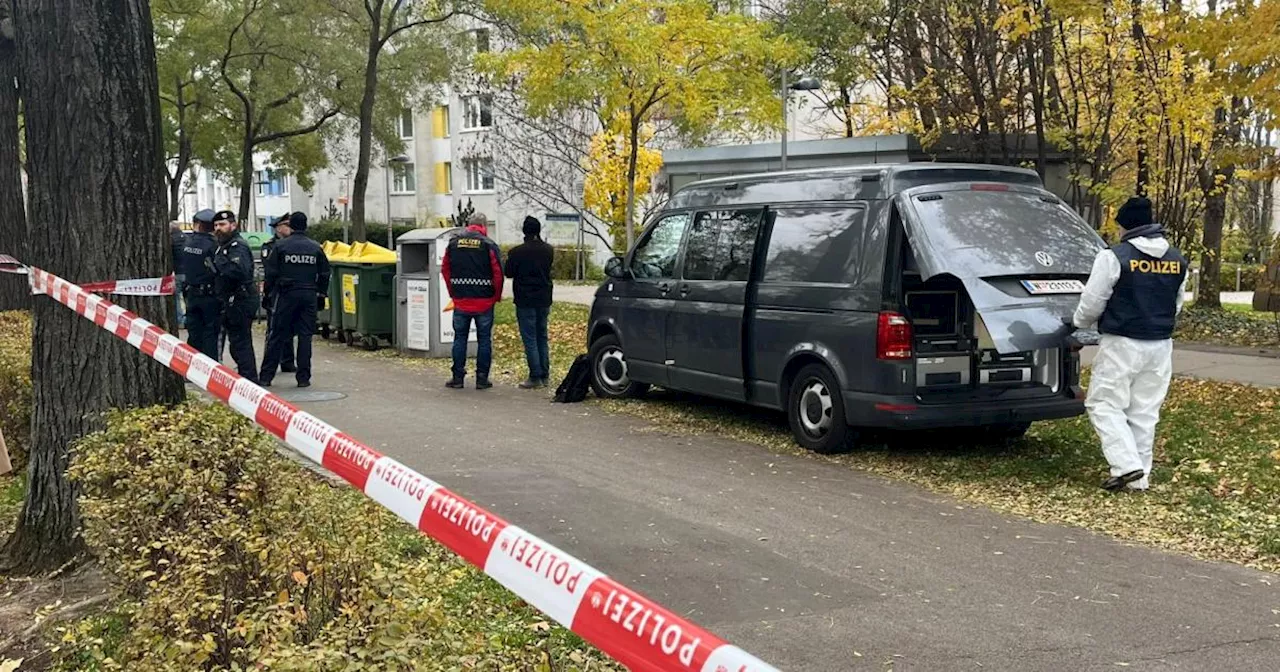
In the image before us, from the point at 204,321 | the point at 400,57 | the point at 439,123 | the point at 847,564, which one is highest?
the point at 439,123

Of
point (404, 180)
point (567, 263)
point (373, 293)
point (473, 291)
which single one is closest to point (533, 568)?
point (473, 291)

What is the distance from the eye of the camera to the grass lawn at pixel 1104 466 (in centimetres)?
636

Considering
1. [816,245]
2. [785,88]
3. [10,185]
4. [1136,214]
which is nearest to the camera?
[1136,214]

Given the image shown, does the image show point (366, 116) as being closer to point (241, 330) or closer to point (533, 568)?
point (241, 330)

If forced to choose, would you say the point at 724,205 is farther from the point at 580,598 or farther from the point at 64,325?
the point at 580,598

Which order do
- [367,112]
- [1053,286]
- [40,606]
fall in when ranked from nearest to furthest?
[40,606]
[1053,286]
[367,112]

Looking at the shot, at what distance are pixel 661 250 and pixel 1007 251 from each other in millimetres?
3437

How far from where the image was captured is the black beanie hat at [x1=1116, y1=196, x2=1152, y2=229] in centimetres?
716

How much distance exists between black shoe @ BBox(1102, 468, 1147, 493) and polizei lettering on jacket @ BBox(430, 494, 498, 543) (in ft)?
17.6

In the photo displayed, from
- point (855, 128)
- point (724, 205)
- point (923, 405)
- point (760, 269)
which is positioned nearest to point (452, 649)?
point (923, 405)

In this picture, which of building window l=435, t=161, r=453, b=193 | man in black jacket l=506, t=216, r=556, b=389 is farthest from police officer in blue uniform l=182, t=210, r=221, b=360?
building window l=435, t=161, r=453, b=193

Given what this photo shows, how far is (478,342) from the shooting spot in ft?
39.3

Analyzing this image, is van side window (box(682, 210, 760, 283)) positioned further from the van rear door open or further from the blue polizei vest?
the blue polizei vest

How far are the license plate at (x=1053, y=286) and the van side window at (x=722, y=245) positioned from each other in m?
2.26
